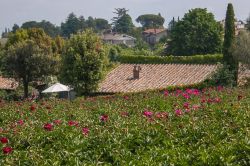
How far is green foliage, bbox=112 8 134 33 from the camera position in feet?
493

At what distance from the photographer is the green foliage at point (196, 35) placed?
56406mm

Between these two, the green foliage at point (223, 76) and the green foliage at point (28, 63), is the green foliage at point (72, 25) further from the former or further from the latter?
the green foliage at point (223, 76)

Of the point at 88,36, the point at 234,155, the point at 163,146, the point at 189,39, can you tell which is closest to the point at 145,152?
the point at 163,146

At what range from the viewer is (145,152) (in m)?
8.21

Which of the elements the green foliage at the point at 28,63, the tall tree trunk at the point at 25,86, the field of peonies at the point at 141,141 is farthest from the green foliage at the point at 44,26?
the field of peonies at the point at 141,141

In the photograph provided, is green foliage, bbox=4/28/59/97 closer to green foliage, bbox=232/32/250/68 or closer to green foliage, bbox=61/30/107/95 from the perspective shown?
green foliage, bbox=61/30/107/95

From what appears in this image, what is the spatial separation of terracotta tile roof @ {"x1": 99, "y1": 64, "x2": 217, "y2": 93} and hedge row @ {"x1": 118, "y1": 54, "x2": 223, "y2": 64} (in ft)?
1.59

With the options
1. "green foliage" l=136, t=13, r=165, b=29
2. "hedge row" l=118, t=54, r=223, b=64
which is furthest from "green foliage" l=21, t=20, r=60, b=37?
"hedge row" l=118, t=54, r=223, b=64

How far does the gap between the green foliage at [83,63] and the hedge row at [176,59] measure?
616cm

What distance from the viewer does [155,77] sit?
3434 centimetres

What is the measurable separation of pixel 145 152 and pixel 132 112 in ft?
19.2

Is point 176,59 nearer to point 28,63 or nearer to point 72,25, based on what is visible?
point 28,63

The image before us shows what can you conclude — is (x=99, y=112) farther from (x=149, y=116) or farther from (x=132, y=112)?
(x=149, y=116)

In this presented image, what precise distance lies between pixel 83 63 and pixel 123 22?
124m
